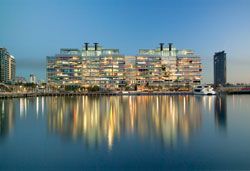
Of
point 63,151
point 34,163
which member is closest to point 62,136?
point 63,151

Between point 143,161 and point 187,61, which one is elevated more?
point 187,61

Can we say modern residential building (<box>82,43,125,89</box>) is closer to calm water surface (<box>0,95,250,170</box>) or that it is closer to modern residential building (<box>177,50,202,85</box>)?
modern residential building (<box>177,50,202,85</box>)

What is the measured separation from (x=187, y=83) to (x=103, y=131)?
172532 mm

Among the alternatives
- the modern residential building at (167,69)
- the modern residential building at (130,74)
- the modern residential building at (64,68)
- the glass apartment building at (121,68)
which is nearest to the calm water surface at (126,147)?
the glass apartment building at (121,68)

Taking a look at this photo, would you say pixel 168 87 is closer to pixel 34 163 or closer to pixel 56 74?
pixel 56 74

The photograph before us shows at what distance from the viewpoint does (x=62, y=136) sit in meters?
25.5

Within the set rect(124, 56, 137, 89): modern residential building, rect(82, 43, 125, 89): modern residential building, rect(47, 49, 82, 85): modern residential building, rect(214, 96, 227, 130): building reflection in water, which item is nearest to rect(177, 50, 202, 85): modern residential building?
rect(124, 56, 137, 89): modern residential building

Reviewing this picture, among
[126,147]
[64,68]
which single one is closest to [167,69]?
[64,68]

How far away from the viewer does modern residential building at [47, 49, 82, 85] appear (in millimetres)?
191125

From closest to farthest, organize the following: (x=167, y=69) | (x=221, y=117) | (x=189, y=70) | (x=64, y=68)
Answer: (x=221, y=117) < (x=64, y=68) < (x=189, y=70) < (x=167, y=69)

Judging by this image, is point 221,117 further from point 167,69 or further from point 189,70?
point 189,70

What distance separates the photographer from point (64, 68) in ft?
627

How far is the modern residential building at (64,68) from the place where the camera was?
627ft

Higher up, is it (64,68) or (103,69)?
(64,68)
